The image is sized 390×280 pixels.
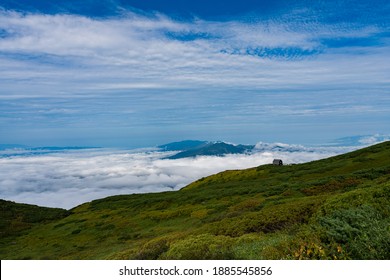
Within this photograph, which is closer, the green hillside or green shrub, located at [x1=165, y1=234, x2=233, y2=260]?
the green hillside

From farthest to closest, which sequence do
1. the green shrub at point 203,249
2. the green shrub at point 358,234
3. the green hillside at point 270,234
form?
the green shrub at point 203,249 < the green hillside at point 270,234 < the green shrub at point 358,234

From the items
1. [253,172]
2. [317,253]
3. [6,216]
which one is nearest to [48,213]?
[6,216]

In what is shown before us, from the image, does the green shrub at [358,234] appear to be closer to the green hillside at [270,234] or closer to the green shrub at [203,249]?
the green hillside at [270,234]

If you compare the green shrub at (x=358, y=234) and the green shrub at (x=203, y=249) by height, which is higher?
the green shrub at (x=358, y=234)

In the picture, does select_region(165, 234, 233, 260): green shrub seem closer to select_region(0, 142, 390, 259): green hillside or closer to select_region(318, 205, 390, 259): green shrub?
select_region(0, 142, 390, 259): green hillside

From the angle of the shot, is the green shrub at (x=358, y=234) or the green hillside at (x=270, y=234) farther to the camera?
the green hillside at (x=270, y=234)

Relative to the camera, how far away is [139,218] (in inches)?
1964

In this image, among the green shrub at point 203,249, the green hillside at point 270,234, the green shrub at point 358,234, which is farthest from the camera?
the green shrub at point 203,249

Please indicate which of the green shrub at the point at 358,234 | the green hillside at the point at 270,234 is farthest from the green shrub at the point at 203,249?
the green shrub at the point at 358,234

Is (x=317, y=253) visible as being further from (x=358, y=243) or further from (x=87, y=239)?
(x=87, y=239)

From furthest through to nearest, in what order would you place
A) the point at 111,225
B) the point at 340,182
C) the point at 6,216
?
1. the point at 6,216
2. the point at 111,225
3. the point at 340,182

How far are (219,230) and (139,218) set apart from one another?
99.4 ft

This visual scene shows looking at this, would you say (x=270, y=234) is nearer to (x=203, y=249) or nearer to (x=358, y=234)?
(x=203, y=249)

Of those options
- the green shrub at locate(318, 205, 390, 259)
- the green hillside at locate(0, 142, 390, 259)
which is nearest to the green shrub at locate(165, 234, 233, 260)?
the green hillside at locate(0, 142, 390, 259)
